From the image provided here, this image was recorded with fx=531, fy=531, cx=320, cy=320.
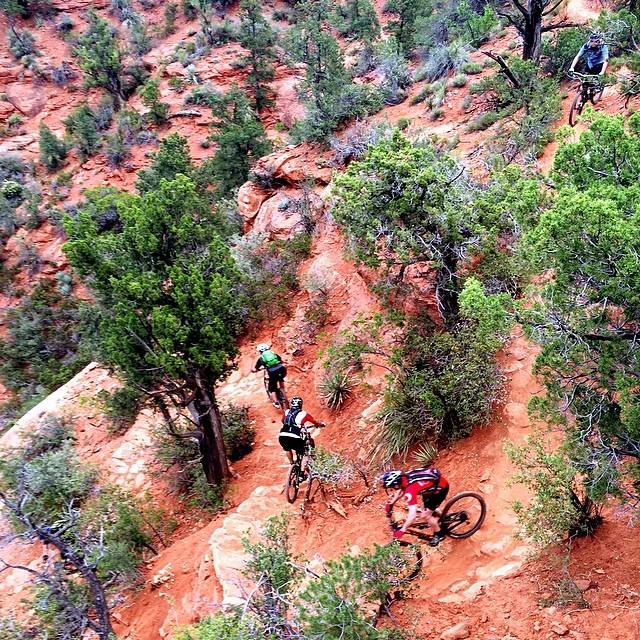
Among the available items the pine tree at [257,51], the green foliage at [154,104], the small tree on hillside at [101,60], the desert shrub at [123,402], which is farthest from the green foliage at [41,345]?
the pine tree at [257,51]

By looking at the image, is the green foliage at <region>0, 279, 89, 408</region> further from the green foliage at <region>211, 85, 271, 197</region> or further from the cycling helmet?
the cycling helmet

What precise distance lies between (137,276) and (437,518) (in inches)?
232

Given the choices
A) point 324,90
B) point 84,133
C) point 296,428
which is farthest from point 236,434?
point 84,133

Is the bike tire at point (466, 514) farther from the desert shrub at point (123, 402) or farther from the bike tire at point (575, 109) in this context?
the bike tire at point (575, 109)

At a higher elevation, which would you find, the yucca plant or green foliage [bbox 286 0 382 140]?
green foliage [bbox 286 0 382 140]

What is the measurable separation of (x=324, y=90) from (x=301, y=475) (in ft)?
47.7

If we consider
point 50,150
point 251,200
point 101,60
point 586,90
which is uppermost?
point 101,60

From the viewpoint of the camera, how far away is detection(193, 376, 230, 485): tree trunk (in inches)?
380

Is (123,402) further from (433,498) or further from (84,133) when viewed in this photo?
(84,133)

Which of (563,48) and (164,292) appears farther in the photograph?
(563,48)

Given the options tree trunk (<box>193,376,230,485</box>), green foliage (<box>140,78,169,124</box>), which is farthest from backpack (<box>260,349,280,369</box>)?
green foliage (<box>140,78,169,124</box>)

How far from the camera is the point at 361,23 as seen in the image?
27688 millimetres

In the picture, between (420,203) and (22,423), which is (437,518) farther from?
(22,423)

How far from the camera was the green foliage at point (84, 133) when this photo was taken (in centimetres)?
2973
